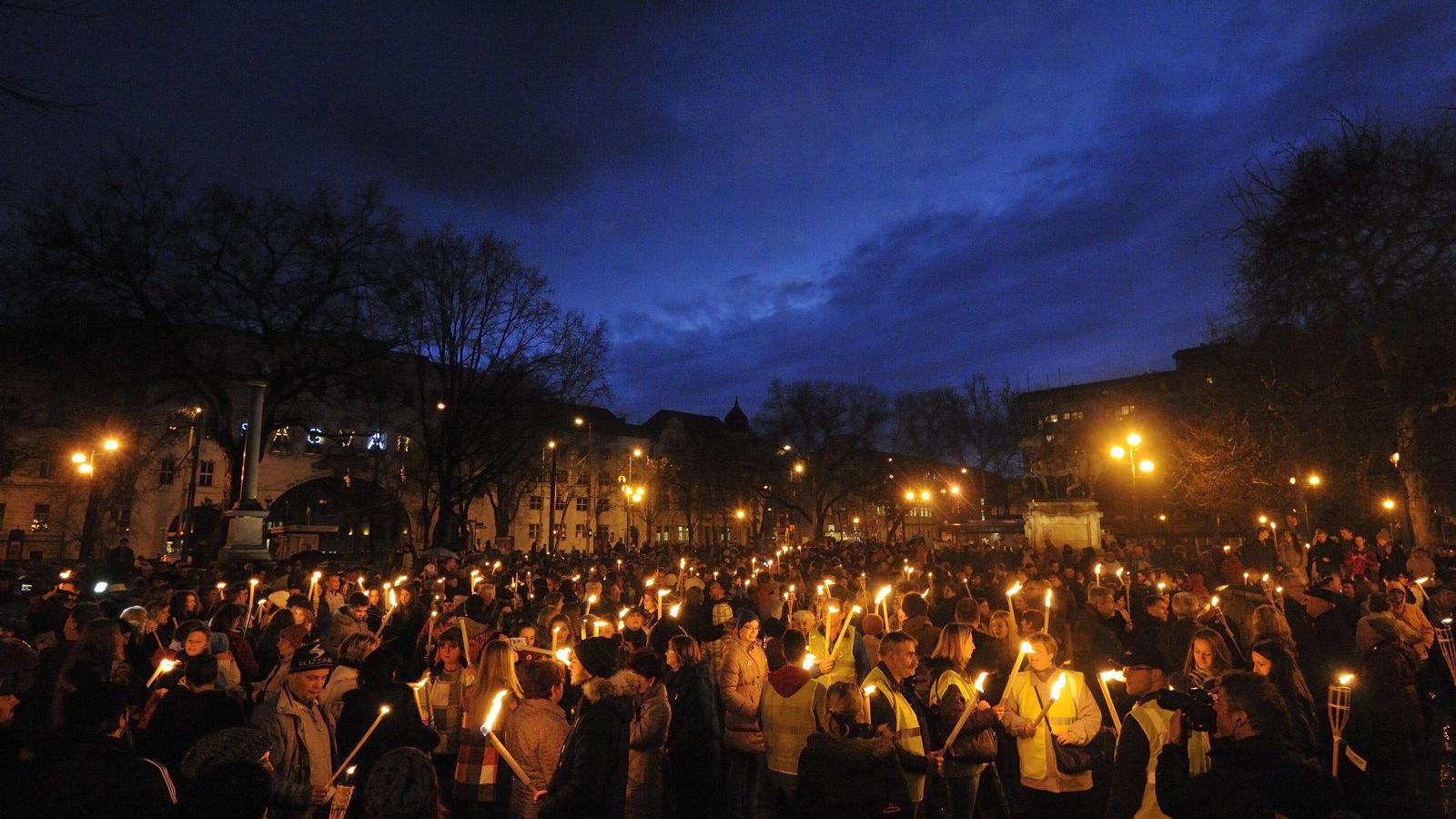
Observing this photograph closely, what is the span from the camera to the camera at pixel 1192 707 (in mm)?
3555

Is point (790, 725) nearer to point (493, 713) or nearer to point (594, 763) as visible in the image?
point (594, 763)

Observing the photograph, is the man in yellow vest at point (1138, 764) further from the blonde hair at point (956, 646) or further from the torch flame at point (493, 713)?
the torch flame at point (493, 713)

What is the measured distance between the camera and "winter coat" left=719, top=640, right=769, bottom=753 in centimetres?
630

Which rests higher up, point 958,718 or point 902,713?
point 902,713

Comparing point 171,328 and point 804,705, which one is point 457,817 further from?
point 171,328

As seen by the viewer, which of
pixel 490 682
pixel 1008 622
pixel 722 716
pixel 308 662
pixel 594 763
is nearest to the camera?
pixel 594 763

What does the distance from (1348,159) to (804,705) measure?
81.5 feet

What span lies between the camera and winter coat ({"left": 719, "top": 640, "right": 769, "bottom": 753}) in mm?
3242

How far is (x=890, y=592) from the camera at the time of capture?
35.3 feet

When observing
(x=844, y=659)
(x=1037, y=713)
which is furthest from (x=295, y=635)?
(x=1037, y=713)

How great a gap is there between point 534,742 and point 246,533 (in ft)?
73.2

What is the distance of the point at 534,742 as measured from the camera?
4.63 metres

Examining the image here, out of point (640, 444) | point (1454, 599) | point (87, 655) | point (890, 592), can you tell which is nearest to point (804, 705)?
point (87, 655)

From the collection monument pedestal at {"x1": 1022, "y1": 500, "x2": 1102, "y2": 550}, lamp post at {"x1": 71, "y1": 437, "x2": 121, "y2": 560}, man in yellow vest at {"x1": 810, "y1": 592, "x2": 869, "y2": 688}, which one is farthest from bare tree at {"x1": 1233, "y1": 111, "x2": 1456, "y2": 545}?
lamp post at {"x1": 71, "y1": 437, "x2": 121, "y2": 560}
